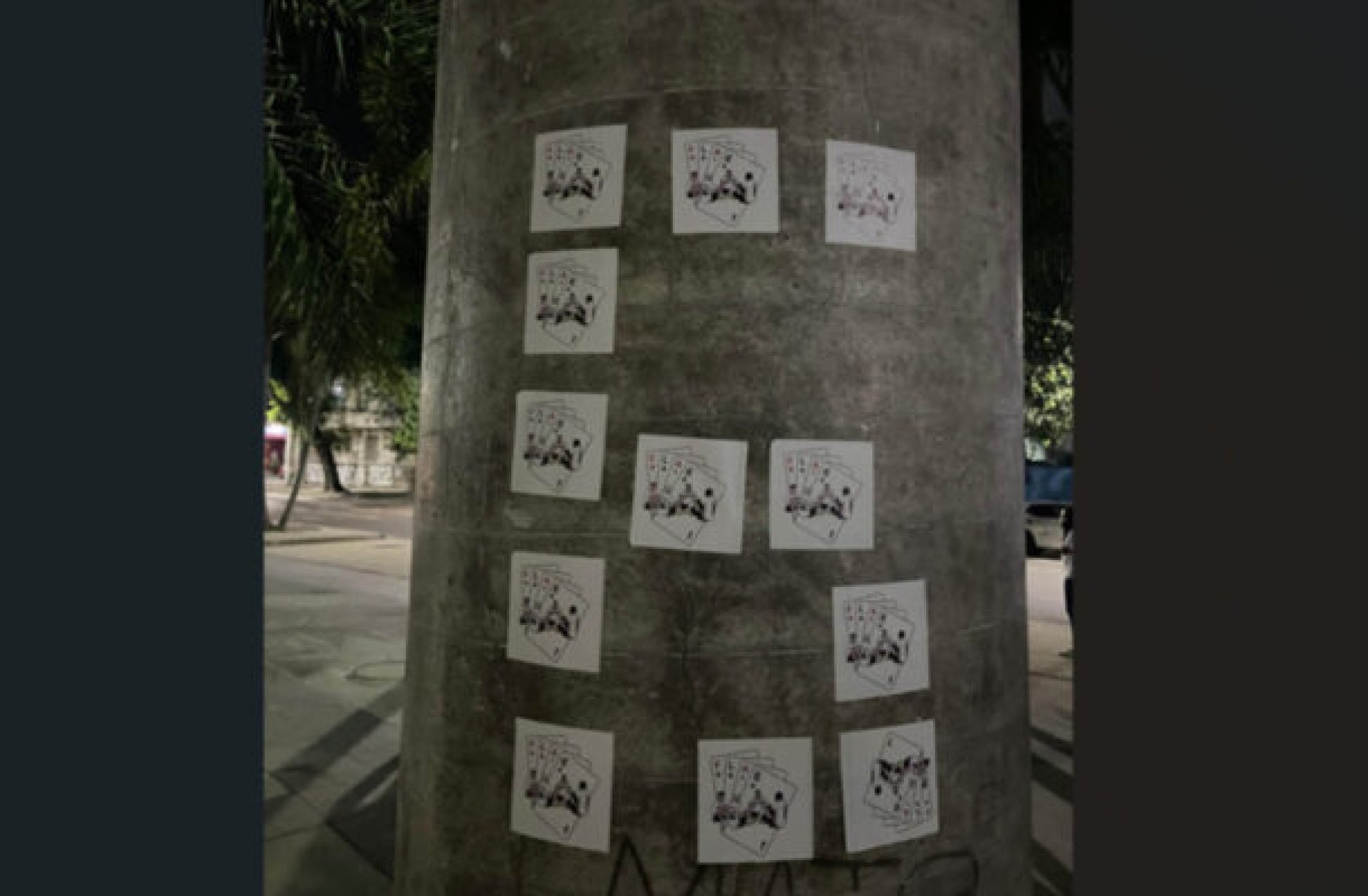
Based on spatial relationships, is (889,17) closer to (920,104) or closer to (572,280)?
(920,104)

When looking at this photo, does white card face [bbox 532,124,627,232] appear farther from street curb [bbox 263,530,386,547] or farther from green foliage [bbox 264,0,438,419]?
street curb [bbox 263,530,386,547]

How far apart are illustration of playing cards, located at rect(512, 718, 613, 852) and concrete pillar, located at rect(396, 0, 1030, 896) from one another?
3cm

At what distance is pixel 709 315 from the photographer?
200cm

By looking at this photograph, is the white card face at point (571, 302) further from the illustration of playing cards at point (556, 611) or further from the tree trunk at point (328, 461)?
the tree trunk at point (328, 461)

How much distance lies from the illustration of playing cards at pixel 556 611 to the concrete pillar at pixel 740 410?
0.11 ft

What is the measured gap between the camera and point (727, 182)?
2.00 metres

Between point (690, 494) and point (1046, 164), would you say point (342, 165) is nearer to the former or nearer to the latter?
point (1046, 164)

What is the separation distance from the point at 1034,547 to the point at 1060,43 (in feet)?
44.4

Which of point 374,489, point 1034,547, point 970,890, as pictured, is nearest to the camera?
point 970,890

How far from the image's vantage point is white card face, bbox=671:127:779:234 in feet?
6.56

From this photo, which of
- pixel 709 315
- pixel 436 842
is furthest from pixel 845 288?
pixel 436 842

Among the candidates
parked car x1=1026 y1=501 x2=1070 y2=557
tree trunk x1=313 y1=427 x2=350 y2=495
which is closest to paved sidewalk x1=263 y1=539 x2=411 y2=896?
parked car x1=1026 y1=501 x2=1070 y2=557

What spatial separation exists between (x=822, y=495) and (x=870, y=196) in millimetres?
627

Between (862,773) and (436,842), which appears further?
(436,842)
